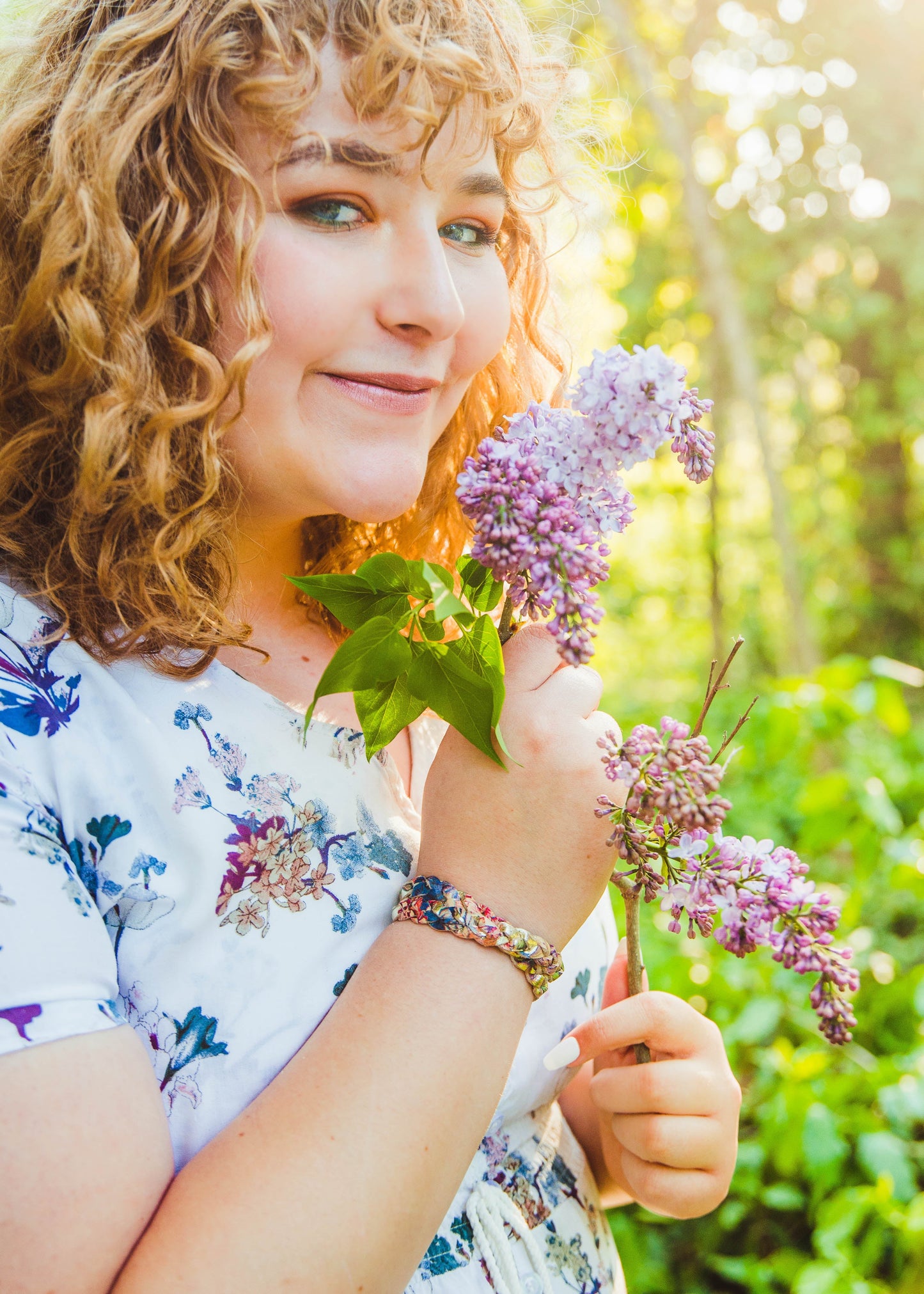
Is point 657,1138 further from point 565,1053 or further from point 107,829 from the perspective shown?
point 107,829

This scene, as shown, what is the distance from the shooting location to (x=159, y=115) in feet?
3.20

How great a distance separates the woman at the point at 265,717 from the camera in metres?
0.81

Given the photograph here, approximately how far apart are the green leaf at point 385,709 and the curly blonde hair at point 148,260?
173mm

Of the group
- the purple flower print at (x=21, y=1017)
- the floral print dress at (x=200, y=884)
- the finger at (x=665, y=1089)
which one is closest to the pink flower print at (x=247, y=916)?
the floral print dress at (x=200, y=884)


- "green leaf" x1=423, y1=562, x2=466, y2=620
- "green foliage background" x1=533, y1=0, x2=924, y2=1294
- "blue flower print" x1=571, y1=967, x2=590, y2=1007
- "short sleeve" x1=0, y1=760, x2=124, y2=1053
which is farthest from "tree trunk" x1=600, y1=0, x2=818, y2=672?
"short sleeve" x1=0, y1=760, x2=124, y2=1053

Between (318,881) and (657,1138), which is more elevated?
(318,881)

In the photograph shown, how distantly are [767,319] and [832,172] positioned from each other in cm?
107

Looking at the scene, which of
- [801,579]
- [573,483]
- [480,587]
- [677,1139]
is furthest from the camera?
[801,579]

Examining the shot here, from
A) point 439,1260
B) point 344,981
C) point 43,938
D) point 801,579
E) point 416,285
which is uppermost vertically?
point 416,285

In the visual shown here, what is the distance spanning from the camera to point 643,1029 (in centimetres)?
103

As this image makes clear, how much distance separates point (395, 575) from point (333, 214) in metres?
0.37

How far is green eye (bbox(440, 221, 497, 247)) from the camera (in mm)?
1081

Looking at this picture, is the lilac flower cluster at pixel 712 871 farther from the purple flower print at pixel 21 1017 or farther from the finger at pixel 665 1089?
the purple flower print at pixel 21 1017

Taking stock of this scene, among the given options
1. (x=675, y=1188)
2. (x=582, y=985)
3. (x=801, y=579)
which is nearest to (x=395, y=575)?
(x=582, y=985)
